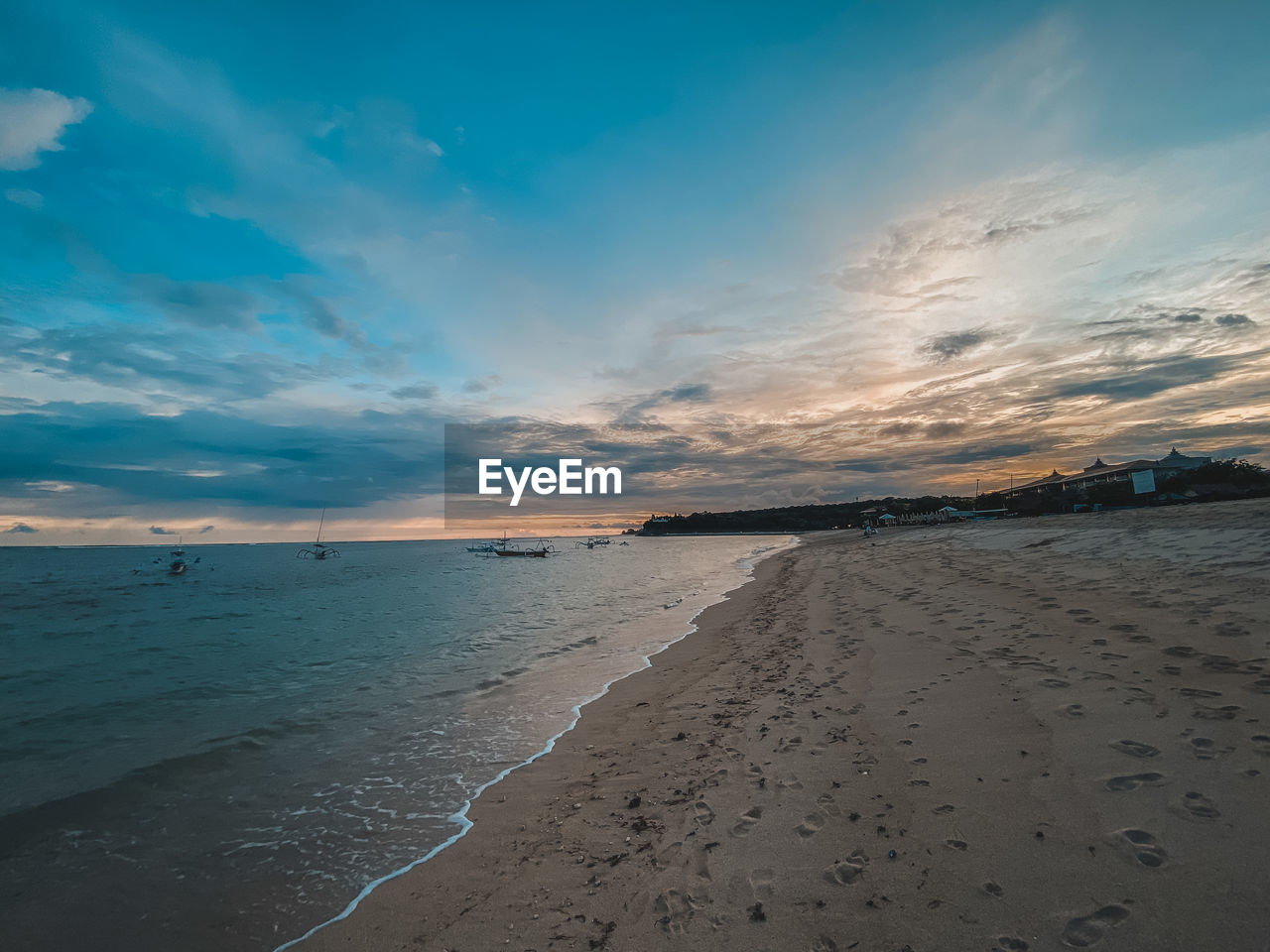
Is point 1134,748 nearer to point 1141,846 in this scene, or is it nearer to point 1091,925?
point 1141,846

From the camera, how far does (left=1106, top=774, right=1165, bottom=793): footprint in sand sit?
15.5 feet

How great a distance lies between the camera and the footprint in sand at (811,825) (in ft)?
16.6

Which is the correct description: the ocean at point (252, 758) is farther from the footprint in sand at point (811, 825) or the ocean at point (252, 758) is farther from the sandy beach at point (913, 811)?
the footprint in sand at point (811, 825)

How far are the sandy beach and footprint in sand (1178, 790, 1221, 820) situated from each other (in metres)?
0.02

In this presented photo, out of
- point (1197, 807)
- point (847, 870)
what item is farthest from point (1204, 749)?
point (847, 870)

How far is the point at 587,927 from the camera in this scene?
14.1ft

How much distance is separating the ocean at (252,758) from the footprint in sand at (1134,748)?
7.33 metres

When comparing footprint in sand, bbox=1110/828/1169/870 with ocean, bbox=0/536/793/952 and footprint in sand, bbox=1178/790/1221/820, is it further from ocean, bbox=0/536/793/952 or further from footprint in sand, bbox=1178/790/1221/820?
ocean, bbox=0/536/793/952

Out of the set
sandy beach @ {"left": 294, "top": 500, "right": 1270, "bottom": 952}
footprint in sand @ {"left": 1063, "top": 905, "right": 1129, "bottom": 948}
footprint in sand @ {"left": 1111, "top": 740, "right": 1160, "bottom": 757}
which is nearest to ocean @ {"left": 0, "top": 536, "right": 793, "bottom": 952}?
sandy beach @ {"left": 294, "top": 500, "right": 1270, "bottom": 952}

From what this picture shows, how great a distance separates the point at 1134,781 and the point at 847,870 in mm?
2787

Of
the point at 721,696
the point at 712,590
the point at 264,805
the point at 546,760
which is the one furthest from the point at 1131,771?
the point at 712,590

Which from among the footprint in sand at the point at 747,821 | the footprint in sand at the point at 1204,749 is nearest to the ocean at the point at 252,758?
the footprint in sand at the point at 747,821

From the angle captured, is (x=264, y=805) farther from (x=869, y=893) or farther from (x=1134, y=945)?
(x=1134, y=945)

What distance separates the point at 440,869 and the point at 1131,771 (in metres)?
6.87
